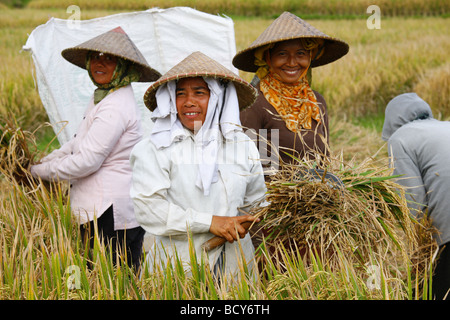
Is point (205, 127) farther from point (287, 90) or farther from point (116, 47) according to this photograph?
point (116, 47)

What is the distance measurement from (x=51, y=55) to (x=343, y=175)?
2.89 metres

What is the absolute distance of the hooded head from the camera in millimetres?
2484

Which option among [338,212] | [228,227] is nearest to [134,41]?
[228,227]

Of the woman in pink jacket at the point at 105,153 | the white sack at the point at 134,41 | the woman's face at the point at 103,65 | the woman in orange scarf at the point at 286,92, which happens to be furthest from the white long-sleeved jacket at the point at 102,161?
the white sack at the point at 134,41

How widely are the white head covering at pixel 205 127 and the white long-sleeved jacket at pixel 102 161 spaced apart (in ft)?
1.39

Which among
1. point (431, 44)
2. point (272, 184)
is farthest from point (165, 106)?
point (431, 44)

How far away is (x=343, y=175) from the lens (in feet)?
5.60

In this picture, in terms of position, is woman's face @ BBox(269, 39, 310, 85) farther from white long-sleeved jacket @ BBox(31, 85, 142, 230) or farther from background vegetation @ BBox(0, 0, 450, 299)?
white long-sleeved jacket @ BBox(31, 85, 142, 230)

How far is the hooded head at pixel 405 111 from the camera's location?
8.15ft

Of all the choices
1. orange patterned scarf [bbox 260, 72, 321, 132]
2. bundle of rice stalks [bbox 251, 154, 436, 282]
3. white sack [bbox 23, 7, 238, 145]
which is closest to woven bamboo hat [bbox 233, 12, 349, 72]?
orange patterned scarf [bbox 260, 72, 321, 132]

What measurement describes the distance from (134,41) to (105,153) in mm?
2157

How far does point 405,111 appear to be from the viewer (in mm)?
2500

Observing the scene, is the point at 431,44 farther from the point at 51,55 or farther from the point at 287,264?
the point at 287,264

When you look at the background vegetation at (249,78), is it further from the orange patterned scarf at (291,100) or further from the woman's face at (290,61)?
the woman's face at (290,61)
